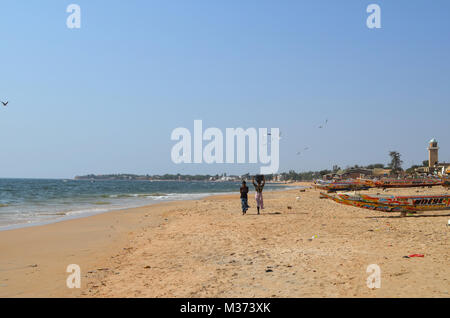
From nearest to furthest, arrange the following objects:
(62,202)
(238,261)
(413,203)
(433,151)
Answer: (238,261)
(413,203)
(62,202)
(433,151)

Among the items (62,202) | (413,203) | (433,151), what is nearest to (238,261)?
(413,203)

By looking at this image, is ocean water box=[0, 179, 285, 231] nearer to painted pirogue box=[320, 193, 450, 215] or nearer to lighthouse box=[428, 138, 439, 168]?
painted pirogue box=[320, 193, 450, 215]

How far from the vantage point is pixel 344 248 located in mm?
8648

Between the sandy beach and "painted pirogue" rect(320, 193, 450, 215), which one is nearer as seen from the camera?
the sandy beach

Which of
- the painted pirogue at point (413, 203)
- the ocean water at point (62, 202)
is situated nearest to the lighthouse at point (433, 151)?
the ocean water at point (62, 202)

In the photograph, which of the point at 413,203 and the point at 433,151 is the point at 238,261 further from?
the point at 433,151

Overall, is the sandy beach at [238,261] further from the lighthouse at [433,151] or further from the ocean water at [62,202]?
the lighthouse at [433,151]

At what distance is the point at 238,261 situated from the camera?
7.77 metres

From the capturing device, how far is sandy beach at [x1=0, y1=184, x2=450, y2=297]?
19.1 ft

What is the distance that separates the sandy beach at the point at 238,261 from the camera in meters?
5.84

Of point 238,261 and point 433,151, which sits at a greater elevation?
point 433,151

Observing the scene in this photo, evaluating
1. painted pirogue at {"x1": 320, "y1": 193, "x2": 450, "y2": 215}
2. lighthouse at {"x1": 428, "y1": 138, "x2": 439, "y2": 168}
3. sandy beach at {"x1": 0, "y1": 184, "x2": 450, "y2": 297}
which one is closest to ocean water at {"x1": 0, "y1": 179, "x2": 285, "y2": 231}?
sandy beach at {"x1": 0, "y1": 184, "x2": 450, "y2": 297}

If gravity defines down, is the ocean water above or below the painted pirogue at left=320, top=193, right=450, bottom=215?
below
